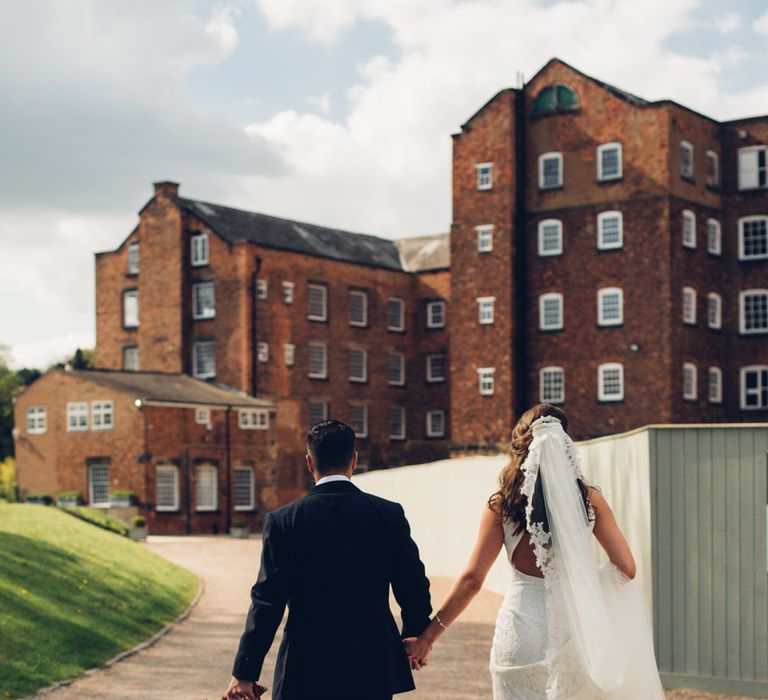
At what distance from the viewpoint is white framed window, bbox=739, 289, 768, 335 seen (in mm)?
58469

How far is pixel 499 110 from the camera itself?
2296 inches

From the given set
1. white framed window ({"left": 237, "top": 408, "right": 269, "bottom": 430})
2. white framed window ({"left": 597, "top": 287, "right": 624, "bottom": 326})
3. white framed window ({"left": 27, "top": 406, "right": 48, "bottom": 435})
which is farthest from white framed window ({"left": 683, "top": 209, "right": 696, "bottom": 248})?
white framed window ({"left": 27, "top": 406, "right": 48, "bottom": 435})

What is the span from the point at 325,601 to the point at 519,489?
1172 mm

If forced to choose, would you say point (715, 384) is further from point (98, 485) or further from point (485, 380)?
point (98, 485)

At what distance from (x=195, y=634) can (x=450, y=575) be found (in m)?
12.2

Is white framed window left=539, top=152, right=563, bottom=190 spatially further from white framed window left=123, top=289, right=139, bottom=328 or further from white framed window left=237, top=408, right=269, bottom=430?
white framed window left=123, top=289, right=139, bottom=328

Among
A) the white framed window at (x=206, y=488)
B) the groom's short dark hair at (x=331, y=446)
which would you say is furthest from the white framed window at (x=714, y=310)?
the groom's short dark hair at (x=331, y=446)

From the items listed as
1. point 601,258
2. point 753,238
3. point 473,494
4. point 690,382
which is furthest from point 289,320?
point 473,494

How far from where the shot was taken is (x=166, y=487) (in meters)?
56.1

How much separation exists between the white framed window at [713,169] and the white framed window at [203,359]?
78.2 feet

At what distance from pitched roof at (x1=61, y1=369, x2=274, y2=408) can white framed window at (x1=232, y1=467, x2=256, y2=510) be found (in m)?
2.92

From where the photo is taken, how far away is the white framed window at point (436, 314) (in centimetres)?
7144

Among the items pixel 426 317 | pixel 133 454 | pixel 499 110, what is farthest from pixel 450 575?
pixel 426 317

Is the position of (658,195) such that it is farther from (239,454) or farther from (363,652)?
(363,652)
